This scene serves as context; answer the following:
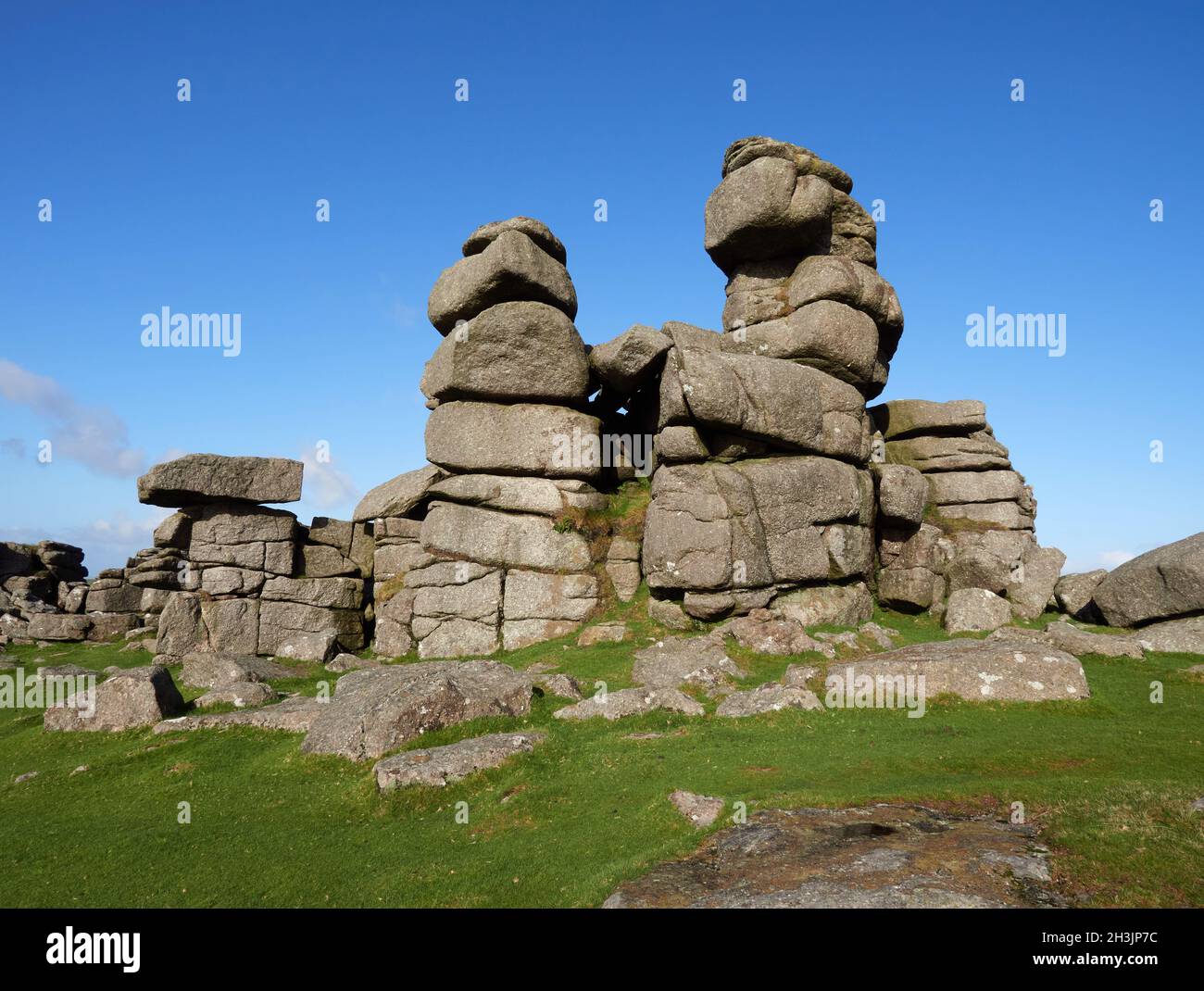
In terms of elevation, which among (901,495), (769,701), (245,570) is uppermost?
(901,495)

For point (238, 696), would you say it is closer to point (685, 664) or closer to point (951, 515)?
point (685, 664)

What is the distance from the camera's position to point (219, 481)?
34.7m

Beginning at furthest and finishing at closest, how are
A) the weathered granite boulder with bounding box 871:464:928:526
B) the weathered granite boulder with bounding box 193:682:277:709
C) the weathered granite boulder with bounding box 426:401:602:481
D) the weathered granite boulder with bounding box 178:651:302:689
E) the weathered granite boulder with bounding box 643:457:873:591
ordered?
the weathered granite boulder with bounding box 871:464:928:526
the weathered granite boulder with bounding box 426:401:602:481
the weathered granite boulder with bounding box 643:457:873:591
the weathered granite boulder with bounding box 178:651:302:689
the weathered granite boulder with bounding box 193:682:277:709

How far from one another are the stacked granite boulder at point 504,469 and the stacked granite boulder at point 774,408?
329 cm

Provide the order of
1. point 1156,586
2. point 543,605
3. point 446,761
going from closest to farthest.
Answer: point 446,761, point 1156,586, point 543,605

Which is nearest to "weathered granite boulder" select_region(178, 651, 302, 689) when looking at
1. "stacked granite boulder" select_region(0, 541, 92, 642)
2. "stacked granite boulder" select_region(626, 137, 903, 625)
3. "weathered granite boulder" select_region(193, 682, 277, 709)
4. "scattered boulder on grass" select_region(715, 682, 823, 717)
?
"weathered granite boulder" select_region(193, 682, 277, 709)

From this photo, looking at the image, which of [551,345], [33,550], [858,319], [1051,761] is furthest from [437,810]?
[33,550]

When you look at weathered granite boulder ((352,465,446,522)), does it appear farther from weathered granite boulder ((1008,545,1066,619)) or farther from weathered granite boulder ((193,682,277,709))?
weathered granite boulder ((1008,545,1066,619))

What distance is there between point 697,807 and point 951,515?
29.1 metres

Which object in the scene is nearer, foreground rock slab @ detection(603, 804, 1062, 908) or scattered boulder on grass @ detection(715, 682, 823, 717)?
foreground rock slab @ detection(603, 804, 1062, 908)

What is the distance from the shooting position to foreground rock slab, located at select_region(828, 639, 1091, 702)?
20562mm

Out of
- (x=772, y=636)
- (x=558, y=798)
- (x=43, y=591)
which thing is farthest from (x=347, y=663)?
(x=43, y=591)

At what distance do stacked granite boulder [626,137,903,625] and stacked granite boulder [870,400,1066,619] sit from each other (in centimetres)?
181
